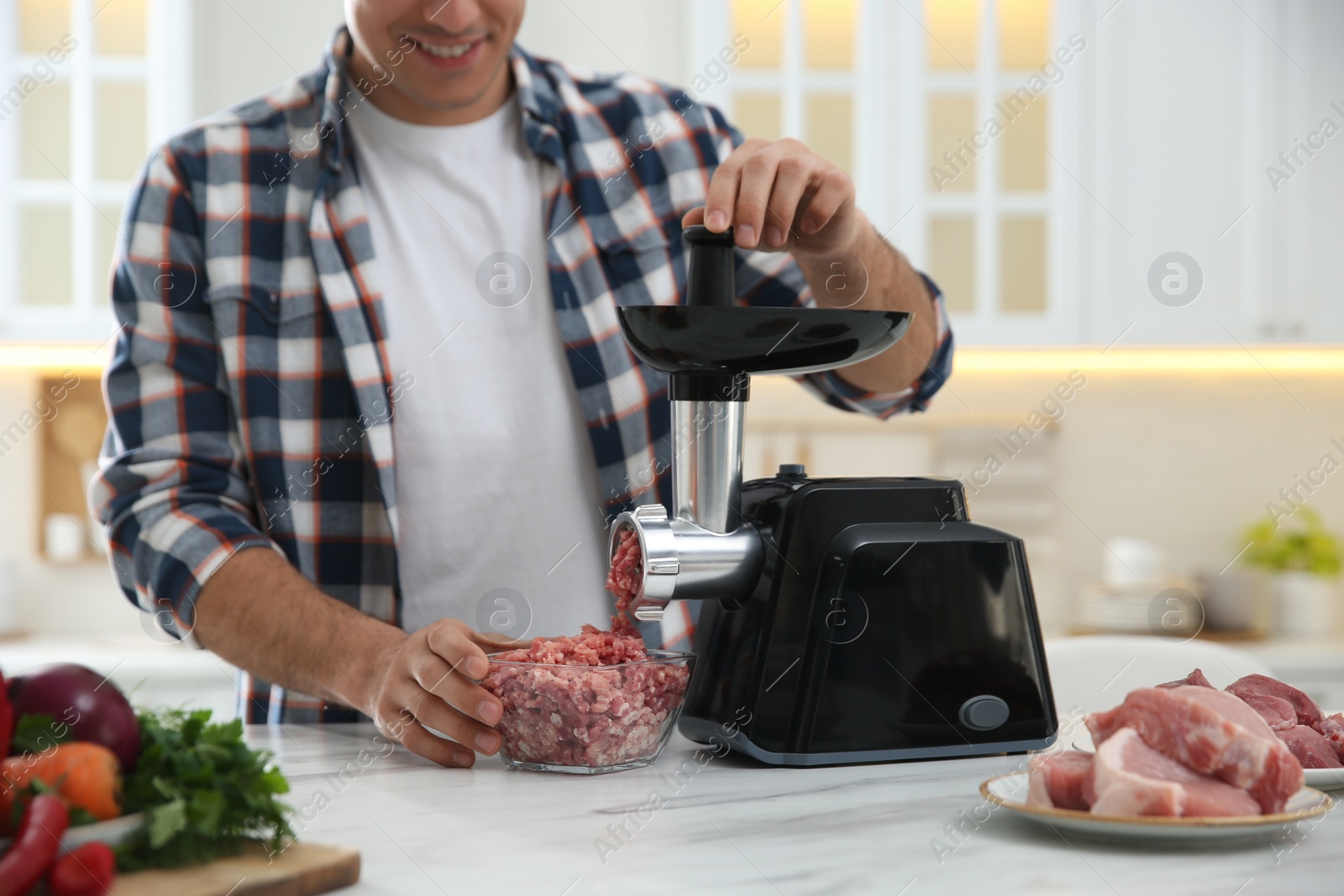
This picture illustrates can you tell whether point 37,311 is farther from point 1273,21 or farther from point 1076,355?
point 1273,21

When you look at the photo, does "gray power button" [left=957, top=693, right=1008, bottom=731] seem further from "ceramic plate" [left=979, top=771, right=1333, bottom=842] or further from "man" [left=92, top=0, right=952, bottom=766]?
"man" [left=92, top=0, right=952, bottom=766]

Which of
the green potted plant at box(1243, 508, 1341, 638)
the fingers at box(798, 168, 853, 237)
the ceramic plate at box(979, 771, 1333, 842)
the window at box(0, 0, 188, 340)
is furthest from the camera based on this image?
the green potted plant at box(1243, 508, 1341, 638)

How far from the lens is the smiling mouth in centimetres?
122

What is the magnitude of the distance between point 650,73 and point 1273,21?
127cm

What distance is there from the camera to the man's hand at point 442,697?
85 cm

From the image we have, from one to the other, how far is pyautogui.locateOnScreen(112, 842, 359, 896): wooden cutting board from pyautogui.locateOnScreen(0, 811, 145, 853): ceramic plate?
20 mm

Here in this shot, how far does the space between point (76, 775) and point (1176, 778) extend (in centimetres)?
58

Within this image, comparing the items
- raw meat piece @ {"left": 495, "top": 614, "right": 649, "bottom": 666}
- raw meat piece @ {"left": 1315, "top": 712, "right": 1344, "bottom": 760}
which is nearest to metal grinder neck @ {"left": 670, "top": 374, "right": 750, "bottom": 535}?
raw meat piece @ {"left": 495, "top": 614, "right": 649, "bottom": 666}

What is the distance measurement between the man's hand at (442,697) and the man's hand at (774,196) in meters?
0.36

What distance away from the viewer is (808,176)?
96 centimetres

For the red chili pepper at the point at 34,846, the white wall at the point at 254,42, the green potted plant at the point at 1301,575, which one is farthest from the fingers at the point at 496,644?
the green potted plant at the point at 1301,575

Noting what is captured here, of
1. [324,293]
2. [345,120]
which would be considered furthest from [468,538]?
[345,120]

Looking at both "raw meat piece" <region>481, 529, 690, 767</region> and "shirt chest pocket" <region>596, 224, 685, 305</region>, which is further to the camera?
"shirt chest pocket" <region>596, 224, 685, 305</region>

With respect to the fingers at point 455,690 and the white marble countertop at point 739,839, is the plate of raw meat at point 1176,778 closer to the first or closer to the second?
the white marble countertop at point 739,839
